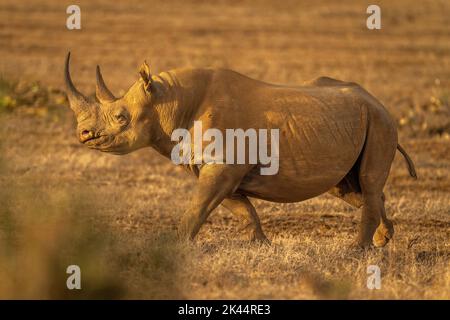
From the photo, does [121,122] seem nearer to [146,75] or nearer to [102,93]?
[102,93]

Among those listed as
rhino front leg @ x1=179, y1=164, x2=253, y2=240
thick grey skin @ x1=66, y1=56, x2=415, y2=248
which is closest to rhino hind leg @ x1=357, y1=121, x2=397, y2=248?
thick grey skin @ x1=66, y1=56, x2=415, y2=248

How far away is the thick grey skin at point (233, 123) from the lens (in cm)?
915

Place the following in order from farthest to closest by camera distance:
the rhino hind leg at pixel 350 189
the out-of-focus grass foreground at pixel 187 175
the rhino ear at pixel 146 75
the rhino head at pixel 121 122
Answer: the rhino hind leg at pixel 350 189
the rhino head at pixel 121 122
the rhino ear at pixel 146 75
the out-of-focus grass foreground at pixel 187 175

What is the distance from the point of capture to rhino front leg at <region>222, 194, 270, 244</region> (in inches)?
382

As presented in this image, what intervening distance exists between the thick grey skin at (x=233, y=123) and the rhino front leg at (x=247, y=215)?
5 centimetres

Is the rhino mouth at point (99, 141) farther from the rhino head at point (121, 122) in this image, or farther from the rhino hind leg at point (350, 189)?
the rhino hind leg at point (350, 189)

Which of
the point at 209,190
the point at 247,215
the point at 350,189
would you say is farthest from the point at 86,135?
the point at 350,189

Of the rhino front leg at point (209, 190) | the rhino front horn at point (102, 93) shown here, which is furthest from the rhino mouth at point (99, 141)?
the rhino front leg at point (209, 190)

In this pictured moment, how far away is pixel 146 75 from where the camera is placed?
912 cm

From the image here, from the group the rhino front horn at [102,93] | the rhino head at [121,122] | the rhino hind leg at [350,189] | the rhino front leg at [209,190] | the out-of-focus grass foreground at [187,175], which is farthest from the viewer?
the rhino hind leg at [350,189]

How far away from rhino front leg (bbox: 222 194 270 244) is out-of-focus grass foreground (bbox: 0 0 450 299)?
20 centimetres

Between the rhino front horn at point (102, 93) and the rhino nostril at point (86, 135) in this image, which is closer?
the rhino nostril at point (86, 135)

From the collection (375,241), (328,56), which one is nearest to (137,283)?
(375,241)
